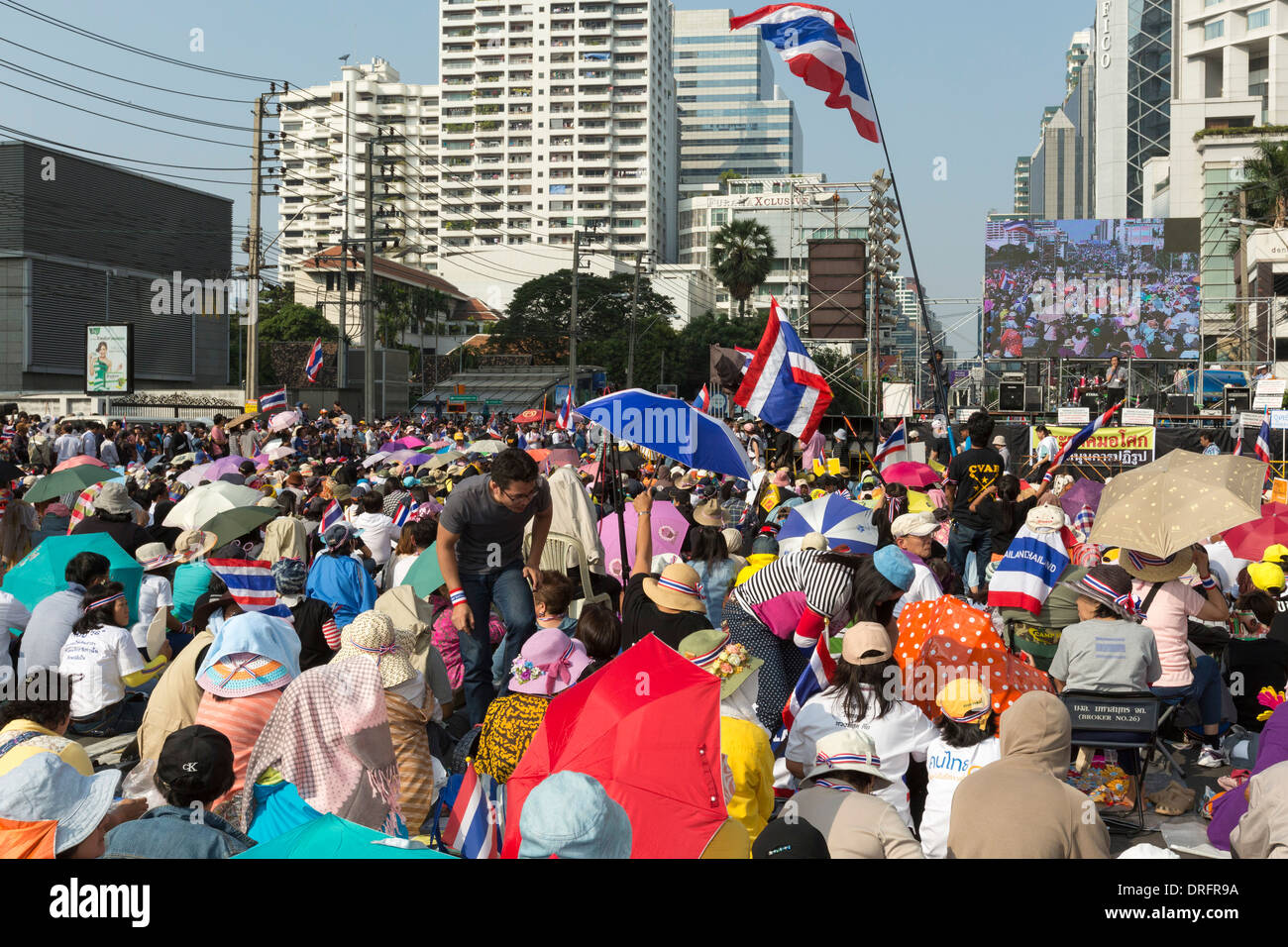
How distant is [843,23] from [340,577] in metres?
8.63

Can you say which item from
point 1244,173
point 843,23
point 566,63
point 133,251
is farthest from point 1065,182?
point 843,23

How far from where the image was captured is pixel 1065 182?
651ft

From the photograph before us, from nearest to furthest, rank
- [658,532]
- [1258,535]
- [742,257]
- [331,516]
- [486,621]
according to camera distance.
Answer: [486,621]
[1258,535]
[658,532]
[331,516]
[742,257]

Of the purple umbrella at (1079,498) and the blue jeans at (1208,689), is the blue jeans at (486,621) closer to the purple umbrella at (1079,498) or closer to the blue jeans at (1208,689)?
the blue jeans at (1208,689)

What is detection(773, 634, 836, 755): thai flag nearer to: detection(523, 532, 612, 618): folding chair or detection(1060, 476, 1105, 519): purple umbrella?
detection(523, 532, 612, 618): folding chair

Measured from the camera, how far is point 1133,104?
97000 millimetres

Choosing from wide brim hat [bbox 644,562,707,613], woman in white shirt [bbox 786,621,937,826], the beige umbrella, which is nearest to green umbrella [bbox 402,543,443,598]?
wide brim hat [bbox 644,562,707,613]

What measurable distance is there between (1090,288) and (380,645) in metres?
45.8

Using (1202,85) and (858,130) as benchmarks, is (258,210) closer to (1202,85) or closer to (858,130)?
(858,130)

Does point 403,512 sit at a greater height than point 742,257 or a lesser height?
lesser

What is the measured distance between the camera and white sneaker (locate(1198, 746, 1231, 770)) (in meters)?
7.68

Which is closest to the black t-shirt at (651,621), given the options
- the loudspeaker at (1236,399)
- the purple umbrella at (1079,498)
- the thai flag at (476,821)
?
the thai flag at (476,821)

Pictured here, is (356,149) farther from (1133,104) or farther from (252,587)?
(252,587)

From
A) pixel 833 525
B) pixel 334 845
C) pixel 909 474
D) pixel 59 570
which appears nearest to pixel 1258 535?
pixel 833 525
